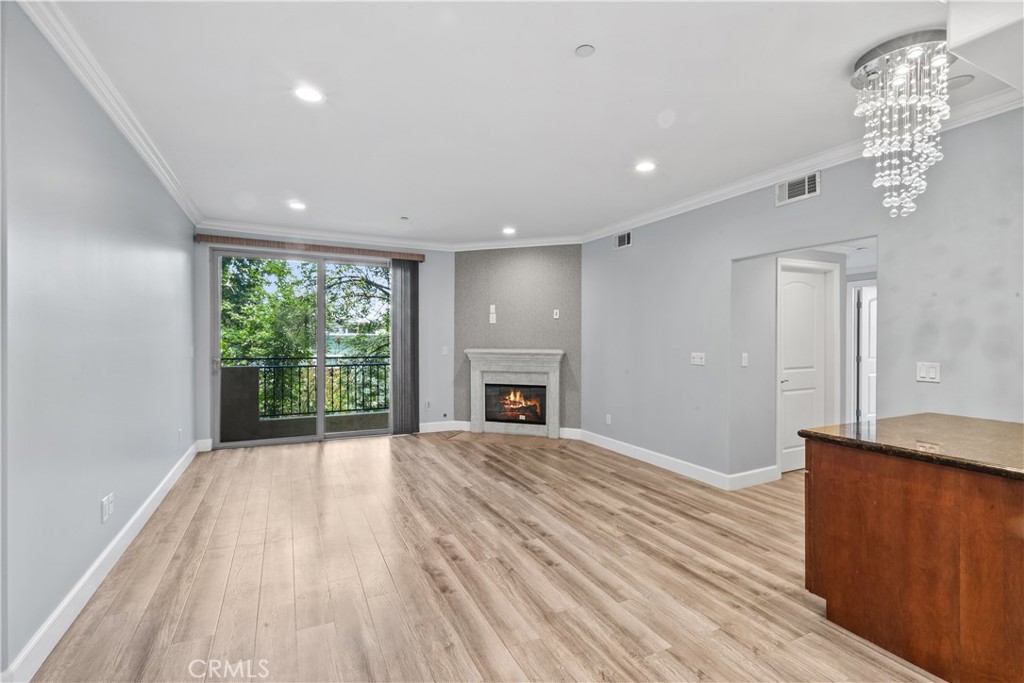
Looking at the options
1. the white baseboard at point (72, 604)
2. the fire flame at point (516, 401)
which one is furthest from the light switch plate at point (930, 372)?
the white baseboard at point (72, 604)

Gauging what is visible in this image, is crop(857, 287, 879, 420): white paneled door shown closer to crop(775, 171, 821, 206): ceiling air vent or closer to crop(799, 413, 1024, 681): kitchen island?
crop(775, 171, 821, 206): ceiling air vent

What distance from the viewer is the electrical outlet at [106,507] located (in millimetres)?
2408

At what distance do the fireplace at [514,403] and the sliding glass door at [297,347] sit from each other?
4.67ft

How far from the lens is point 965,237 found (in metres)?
2.52

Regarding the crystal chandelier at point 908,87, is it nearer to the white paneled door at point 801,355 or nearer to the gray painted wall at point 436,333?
the white paneled door at point 801,355

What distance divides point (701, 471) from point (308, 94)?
4.18 metres

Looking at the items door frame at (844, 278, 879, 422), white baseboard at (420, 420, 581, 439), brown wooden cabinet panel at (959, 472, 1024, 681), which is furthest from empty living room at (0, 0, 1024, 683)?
door frame at (844, 278, 879, 422)

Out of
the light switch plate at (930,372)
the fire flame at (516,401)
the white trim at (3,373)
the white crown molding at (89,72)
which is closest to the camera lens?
the white trim at (3,373)

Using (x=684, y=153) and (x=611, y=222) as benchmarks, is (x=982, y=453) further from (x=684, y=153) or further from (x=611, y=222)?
(x=611, y=222)

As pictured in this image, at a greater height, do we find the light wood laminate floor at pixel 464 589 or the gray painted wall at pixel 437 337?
Answer: the gray painted wall at pixel 437 337

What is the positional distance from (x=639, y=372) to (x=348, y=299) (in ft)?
12.4

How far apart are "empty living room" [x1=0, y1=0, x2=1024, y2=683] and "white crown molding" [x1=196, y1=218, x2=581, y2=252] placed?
0.22 metres

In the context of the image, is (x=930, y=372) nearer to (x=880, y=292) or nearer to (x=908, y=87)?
(x=880, y=292)

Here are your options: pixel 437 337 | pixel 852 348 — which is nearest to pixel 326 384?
pixel 437 337
